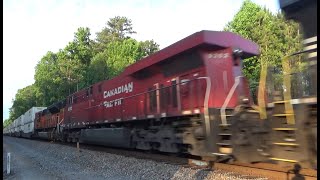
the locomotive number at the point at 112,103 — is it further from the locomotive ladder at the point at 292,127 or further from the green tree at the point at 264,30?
the green tree at the point at 264,30

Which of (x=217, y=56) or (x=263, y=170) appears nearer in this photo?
(x=263, y=170)

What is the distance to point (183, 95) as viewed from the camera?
41.0 feet

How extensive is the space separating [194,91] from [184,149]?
1.91 metres

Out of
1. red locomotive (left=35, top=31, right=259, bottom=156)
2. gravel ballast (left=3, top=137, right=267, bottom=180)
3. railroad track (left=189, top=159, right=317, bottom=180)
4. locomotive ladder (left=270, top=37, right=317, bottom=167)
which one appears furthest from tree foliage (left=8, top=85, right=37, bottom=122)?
locomotive ladder (left=270, top=37, right=317, bottom=167)

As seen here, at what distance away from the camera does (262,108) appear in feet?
26.6

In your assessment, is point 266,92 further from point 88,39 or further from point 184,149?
point 88,39

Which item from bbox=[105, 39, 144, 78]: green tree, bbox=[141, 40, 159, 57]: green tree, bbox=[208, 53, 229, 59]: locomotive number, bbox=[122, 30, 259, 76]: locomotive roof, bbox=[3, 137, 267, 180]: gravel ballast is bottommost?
bbox=[3, 137, 267, 180]: gravel ballast

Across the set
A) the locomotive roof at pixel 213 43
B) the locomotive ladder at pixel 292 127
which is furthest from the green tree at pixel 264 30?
the locomotive ladder at pixel 292 127

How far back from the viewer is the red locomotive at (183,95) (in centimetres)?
1095

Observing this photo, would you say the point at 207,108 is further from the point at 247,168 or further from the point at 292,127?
the point at 292,127

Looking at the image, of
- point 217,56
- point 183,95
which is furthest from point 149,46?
point 217,56

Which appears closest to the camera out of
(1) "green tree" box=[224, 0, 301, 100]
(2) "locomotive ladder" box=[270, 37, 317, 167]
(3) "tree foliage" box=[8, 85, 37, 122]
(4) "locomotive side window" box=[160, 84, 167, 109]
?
(2) "locomotive ladder" box=[270, 37, 317, 167]

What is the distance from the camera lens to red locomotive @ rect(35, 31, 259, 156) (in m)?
10.9

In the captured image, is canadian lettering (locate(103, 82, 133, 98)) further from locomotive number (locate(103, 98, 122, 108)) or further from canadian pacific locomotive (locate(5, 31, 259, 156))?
locomotive number (locate(103, 98, 122, 108))
